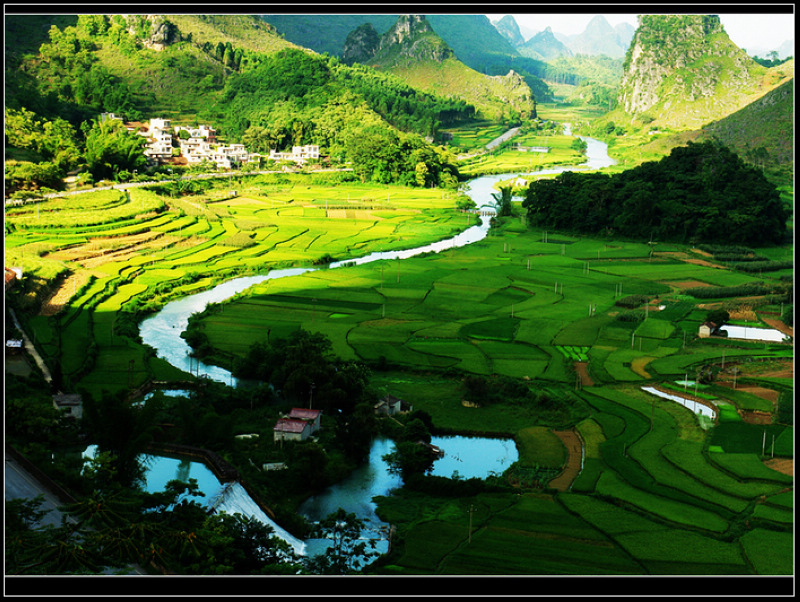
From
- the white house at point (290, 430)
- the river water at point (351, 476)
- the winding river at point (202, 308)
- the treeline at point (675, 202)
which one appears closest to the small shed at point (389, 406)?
the river water at point (351, 476)

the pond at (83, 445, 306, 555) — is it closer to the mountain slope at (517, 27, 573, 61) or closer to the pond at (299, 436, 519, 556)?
the pond at (299, 436, 519, 556)

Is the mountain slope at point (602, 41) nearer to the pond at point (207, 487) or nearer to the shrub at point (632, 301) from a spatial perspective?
the shrub at point (632, 301)

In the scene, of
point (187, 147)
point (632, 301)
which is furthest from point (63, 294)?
point (187, 147)

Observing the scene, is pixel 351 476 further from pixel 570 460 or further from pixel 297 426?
pixel 570 460

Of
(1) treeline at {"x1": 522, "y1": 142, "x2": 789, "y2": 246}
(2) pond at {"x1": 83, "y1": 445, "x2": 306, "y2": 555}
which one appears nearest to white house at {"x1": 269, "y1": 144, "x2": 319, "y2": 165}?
(1) treeline at {"x1": 522, "y1": 142, "x2": 789, "y2": 246}

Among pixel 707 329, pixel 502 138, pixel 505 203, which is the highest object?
pixel 502 138

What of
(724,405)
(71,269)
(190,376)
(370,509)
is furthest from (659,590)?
(71,269)
